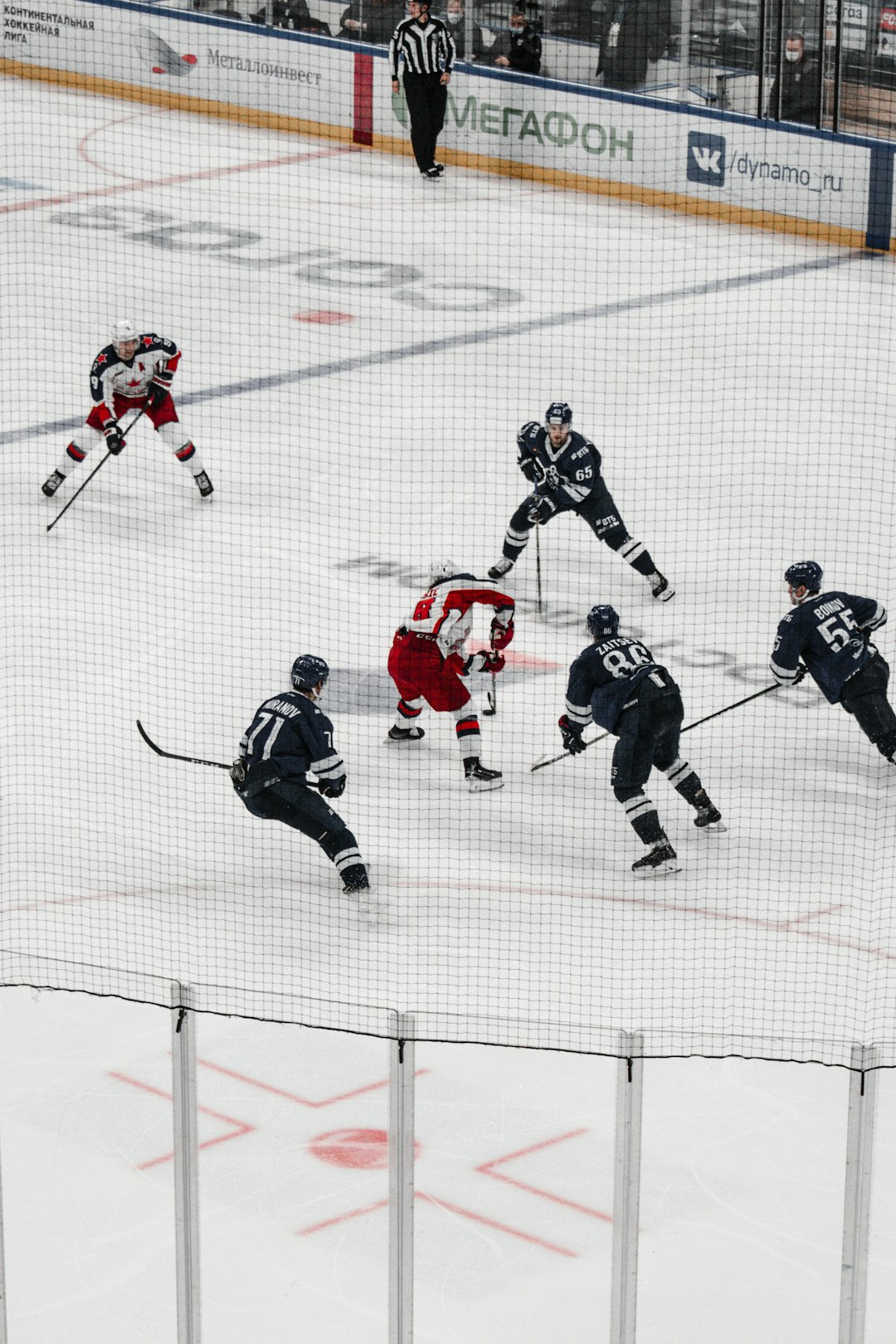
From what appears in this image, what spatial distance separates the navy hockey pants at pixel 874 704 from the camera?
8.98 m

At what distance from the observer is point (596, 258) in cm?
1717

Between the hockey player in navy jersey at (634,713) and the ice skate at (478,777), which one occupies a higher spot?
the hockey player in navy jersey at (634,713)

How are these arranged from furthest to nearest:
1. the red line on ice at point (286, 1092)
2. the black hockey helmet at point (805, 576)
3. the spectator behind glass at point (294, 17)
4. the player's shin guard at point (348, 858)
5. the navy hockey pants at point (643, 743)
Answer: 1. the spectator behind glass at point (294, 17)
2. the black hockey helmet at point (805, 576)
3. the navy hockey pants at point (643, 743)
4. the player's shin guard at point (348, 858)
5. the red line on ice at point (286, 1092)

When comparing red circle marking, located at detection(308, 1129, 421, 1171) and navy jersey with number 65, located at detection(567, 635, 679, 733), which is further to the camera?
navy jersey with number 65, located at detection(567, 635, 679, 733)

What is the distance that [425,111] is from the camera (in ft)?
61.1

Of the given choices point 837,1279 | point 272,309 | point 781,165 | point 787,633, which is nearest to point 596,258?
point 781,165

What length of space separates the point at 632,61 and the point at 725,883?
11.3 metres

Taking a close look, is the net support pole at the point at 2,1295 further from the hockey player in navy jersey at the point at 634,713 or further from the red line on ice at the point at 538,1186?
the hockey player in navy jersey at the point at 634,713

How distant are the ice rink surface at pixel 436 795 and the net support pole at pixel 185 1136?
0.58 m

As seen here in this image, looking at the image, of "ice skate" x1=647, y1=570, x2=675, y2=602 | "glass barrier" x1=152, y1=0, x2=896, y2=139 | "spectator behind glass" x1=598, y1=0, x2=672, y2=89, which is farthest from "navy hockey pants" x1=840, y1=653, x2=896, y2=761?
"spectator behind glass" x1=598, y1=0, x2=672, y2=89

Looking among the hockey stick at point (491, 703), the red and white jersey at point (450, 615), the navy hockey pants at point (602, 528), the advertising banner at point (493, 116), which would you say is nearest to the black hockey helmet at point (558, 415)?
the navy hockey pants at point (602, 528)

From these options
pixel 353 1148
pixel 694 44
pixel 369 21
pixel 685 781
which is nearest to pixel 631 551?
pixel 685 781

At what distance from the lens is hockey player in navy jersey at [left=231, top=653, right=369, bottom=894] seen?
799 centimetres

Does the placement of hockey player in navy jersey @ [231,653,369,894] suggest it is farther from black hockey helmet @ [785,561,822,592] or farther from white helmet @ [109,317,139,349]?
white helmet @ [109,317,139,349]
